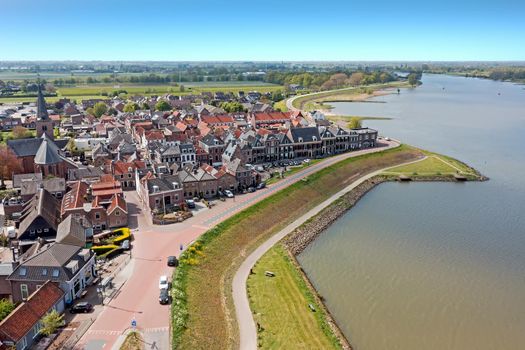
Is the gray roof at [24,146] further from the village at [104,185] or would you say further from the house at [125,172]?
the house at [125,172]

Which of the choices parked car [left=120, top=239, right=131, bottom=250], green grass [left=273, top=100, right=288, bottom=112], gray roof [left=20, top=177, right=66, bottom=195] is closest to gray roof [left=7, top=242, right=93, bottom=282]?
parked car [left=120, top=239, right=131, bottom=250]

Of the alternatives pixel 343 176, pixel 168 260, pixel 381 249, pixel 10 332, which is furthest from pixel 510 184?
pixel 10 332

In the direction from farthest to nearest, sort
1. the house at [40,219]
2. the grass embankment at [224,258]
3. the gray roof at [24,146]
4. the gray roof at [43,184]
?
the gray roof at [24,146], the gray roof at [43,184], the house at [40,219], the grass embankment at [224,258]

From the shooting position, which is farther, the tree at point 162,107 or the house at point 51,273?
the tree at point 162,107

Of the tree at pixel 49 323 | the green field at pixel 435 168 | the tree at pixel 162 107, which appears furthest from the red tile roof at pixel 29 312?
the tree at pixel 162 107

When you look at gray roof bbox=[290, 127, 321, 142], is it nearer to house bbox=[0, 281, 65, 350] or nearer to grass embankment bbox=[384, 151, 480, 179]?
grass embankment bbox=[384, 151, 480, 179]

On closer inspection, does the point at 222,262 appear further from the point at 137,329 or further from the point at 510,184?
the point at 510,184
